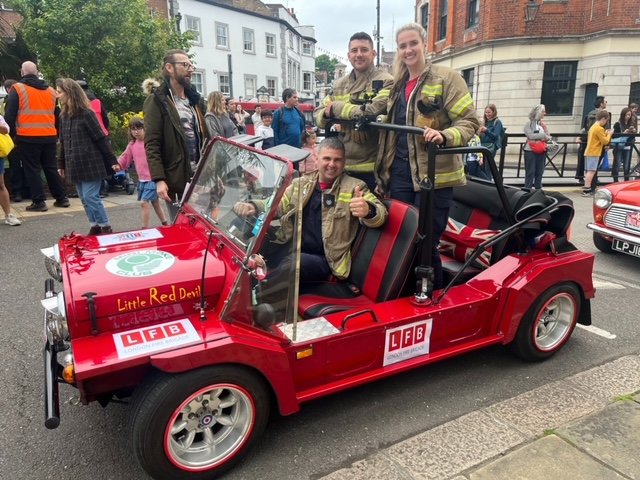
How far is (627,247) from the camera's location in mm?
5156

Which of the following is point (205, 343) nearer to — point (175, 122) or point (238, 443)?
point (238, 443)

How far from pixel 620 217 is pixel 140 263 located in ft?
16.4

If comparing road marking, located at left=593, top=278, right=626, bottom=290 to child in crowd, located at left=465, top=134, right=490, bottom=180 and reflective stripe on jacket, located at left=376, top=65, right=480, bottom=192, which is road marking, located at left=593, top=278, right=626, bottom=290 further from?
child in crowd, located at left=465, top=134, right=490, bottom=180

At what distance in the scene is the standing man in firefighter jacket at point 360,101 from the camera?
126 inches

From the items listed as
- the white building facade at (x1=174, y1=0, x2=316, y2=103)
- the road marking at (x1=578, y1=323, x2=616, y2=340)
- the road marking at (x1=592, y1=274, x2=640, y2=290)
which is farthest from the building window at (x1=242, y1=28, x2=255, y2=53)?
the road marking at (x1=578, y1=323, x2=616, y2=340)

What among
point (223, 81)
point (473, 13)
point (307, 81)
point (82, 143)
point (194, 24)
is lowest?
point (82, 143)

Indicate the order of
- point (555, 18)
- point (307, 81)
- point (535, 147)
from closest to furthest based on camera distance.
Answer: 1. point (535, 147)
2. point (555, 18)
3. point (307, 81)

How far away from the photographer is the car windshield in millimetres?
2455

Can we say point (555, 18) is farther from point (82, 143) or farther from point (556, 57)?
point (82, 143)

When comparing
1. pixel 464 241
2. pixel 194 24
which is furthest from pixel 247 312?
pixel 194 24

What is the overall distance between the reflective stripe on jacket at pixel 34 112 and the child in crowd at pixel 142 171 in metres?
1.67

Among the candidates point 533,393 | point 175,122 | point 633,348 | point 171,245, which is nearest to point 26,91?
point 175,122

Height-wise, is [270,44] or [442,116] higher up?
[270,44]

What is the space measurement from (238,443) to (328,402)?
27.8 inches
